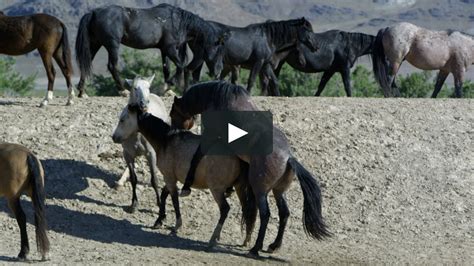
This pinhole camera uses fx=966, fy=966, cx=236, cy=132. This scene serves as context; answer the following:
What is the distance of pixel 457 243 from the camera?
12.4 meters

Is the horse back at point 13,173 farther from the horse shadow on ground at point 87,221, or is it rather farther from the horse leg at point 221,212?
the horse leg at point 221,212

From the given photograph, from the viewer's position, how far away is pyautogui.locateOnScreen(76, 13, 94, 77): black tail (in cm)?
1642

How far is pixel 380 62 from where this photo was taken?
19.8m

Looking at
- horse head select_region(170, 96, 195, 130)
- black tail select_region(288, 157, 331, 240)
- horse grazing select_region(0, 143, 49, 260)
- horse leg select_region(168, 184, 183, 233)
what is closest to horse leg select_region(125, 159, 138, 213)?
horse leg select_region(168, 184, 183, 233)

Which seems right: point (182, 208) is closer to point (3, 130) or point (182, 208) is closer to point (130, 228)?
point (130, 228)

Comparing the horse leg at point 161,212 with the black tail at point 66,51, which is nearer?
the horse leg at point 161,212

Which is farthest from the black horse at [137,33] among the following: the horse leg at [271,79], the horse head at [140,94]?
the horse head at [140,94]

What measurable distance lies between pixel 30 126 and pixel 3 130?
1.31 feet

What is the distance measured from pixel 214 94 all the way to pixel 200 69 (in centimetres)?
649

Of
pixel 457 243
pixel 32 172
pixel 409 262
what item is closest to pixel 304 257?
pixel 409 262

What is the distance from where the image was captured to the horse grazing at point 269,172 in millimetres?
10984

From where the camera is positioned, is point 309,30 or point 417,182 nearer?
point 417,182
